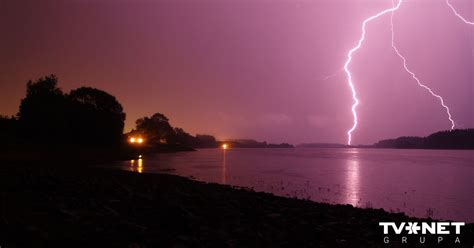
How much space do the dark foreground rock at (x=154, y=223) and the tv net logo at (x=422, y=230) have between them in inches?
8.1

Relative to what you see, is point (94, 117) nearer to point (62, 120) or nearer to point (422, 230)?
point (62, 120)

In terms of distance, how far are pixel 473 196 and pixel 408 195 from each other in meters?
6.09

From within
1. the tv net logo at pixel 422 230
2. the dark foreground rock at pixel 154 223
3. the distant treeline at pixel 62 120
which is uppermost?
the distant treeline at pixel 62 120

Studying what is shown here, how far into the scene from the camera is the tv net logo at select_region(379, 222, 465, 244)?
11227mm

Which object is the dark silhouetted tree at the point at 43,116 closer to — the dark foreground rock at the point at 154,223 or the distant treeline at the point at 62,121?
the distant treeline at the point at 62,121

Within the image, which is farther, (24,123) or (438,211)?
(24,123)

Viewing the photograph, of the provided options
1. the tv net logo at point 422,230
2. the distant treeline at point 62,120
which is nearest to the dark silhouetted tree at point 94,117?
the distant treeline at point 62,120

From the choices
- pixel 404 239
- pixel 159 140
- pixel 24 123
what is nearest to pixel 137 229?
pixel 404 239

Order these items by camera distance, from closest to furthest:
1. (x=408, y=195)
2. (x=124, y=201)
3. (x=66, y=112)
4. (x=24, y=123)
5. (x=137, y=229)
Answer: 1. (x=137, y=229)
2. (x=124, y=201)
3. (x=408, y=195)
4. (x=24, y=123)
5. (x=66, y=112)

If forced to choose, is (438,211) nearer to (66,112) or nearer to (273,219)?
(273,219)

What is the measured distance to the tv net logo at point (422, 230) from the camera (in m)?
11.2

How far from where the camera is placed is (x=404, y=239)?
1105 cm

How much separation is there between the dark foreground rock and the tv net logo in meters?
0.21

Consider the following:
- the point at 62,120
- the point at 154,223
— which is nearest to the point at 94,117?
the point at 62,120
